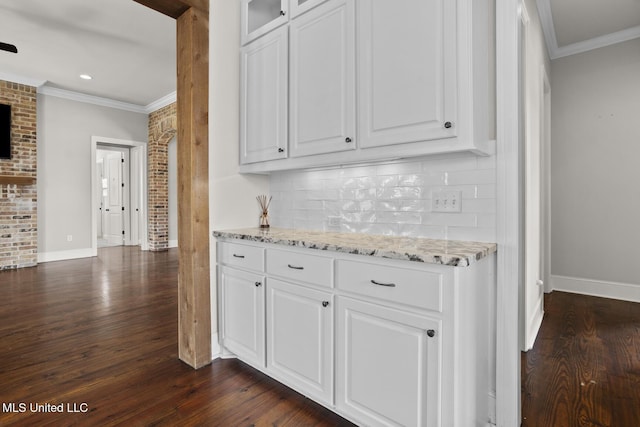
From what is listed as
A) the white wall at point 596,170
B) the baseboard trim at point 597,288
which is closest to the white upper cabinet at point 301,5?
the white wall at point 596,170

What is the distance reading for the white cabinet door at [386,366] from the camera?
135 centimetres

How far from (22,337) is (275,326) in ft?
7.41

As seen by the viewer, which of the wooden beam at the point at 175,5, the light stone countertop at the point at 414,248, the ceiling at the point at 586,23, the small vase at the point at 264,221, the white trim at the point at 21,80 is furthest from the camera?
the white trim at the point at 21,80

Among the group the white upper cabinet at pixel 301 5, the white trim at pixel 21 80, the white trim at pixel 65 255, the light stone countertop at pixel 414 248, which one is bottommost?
the white trim at pixel 65 255

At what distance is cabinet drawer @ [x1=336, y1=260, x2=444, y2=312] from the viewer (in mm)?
1328

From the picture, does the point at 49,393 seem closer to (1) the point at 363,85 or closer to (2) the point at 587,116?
(1) the point at 363,85

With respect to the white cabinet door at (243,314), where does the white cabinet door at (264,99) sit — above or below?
above

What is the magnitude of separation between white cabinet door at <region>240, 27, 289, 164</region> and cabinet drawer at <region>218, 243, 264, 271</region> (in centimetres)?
64

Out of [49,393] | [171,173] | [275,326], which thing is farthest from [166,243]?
[275,326]

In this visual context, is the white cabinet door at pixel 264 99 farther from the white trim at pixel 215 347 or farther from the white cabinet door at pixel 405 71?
the white trim at pixel 215 347

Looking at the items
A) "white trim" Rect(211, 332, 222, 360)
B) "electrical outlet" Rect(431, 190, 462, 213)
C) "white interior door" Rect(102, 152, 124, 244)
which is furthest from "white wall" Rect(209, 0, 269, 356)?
"white interior door" Rect(102, 152, 124, 244)

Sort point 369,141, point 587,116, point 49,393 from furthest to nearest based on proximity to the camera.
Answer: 1. point 587,116
2. point 49,393
3. point 369,141

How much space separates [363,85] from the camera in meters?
1.83

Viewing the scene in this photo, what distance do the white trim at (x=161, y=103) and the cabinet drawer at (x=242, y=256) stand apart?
5.13 metres
